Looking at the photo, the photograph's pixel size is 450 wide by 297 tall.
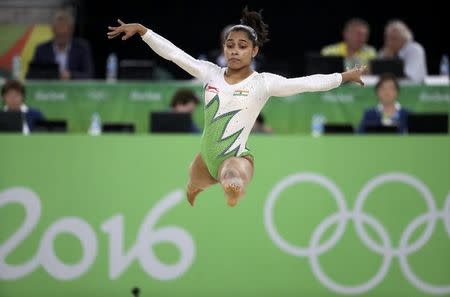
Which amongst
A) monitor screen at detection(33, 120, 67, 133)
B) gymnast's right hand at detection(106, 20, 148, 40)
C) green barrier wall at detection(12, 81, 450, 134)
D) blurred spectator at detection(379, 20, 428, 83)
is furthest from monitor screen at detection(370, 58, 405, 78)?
gymnast's right hand at detection(106, 20, 148, 40)

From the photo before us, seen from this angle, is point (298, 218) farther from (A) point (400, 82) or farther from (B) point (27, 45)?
(B) point (27, 45)

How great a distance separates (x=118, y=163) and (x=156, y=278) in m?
1.08

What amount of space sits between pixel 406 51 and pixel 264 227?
364cm

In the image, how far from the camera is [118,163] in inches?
335

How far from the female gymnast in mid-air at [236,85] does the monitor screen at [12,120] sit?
3084 mm

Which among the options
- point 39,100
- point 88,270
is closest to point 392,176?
point 88,270

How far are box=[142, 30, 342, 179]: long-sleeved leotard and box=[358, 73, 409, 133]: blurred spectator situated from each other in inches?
122

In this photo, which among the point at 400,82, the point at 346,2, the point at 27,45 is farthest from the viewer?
the point at 346,2

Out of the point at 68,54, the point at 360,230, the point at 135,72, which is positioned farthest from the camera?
the point at 68,54

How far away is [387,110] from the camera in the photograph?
9.53 meters

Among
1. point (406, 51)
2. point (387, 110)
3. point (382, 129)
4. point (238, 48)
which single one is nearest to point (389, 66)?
point (406, 51)

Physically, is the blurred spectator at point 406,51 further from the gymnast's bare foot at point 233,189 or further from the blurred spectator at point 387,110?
the gymnast's bare foot at point 233,189

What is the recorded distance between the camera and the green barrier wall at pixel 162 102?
10.3m

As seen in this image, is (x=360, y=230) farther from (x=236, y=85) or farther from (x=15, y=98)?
(x=15, y=98)
